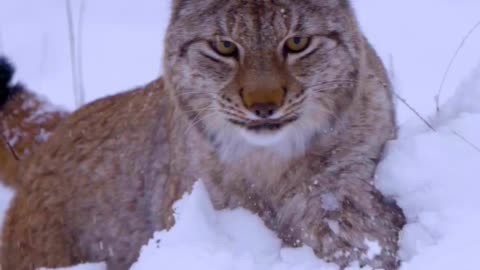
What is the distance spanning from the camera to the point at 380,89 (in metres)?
4.56

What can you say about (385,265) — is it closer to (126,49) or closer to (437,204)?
(437,204)

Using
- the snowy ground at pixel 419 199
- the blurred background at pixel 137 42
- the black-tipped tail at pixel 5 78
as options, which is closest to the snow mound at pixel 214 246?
the snowy ground at pixel 419 199

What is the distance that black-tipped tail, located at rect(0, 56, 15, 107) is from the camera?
537 cm

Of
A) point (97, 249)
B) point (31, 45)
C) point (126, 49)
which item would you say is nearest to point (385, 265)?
point (97, 249)

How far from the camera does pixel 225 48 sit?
417 cm

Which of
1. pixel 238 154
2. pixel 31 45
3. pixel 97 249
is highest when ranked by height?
pixel 238 154

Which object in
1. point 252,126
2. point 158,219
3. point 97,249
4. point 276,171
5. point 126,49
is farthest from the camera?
point 126,49

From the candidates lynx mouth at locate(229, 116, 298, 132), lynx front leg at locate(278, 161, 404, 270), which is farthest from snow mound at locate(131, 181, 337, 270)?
lynx mouth at locate(229, 116, 298, 132)

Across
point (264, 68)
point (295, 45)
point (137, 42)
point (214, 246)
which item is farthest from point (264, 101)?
point (137, 42)

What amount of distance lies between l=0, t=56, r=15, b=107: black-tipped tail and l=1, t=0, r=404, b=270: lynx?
0.84 m

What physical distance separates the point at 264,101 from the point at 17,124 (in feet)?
6.65

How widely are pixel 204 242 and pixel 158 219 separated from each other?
37.3 inches

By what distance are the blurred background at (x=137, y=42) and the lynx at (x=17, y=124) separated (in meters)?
0.96

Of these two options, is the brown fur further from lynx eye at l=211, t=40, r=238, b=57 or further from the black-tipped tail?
lynx eye at l=211, t=40, r=238, b=57
